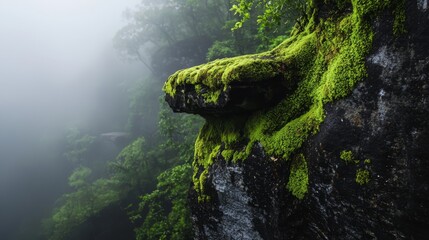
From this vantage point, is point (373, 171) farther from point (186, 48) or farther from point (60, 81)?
point (60, 81)

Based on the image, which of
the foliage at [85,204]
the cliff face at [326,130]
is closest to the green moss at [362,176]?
the cliff face at [326,130]

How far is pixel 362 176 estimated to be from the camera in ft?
8.98

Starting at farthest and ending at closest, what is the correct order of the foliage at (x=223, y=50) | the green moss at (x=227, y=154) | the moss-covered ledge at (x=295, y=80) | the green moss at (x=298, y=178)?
the foliage at (x=223, y=50), the green moss at (x=227, y=154), the green moss at (x=298, y=178), the moss-covered ledge at (x=295, y=80)

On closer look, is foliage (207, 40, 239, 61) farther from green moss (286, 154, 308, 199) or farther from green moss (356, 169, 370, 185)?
green moss (356, 169, 370, 185)

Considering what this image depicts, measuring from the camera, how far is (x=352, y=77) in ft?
9.56

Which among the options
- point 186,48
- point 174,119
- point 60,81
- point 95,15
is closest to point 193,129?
point 174,119

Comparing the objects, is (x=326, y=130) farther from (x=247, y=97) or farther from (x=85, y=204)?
(x=85, y=204)

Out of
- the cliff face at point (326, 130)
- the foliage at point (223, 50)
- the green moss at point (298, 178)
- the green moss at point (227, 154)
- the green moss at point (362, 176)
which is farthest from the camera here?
the foliage at point (223, 50)

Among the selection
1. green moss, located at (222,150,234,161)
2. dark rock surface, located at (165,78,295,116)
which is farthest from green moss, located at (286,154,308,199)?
green moss, located at (222,150,234,161)

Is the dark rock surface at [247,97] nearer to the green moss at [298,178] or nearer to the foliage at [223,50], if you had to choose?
the green moss at [298,178]

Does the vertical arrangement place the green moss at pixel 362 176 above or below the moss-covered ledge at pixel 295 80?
below

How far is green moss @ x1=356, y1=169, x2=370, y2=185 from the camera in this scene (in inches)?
106

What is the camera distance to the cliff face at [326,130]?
7.99ft

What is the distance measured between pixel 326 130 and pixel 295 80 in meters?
1.12
